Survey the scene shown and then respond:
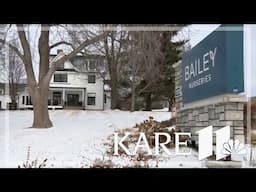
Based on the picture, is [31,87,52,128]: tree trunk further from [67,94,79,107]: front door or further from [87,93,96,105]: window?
[87,93,96,105]: window

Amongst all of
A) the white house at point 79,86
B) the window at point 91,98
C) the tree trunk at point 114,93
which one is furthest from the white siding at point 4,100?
the tree trunk at point 114,93

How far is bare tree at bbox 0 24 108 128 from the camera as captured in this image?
4852 mm

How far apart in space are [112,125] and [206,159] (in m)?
1.18

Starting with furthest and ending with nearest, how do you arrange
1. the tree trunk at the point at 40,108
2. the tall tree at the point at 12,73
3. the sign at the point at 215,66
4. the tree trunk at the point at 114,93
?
the tree trunk at the point at 114,93 → the tree trunk at the point at 40,108 → the tall tree at the point at 12,73 → the sign at the point at 215,66

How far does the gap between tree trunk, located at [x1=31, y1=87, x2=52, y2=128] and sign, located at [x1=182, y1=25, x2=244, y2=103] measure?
5.53ft

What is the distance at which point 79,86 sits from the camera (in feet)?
16.2

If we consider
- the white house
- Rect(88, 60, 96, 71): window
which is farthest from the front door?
Rect(88, 60, 96, 71): window

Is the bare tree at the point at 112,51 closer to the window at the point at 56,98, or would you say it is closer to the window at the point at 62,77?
the window at the point at 62,77

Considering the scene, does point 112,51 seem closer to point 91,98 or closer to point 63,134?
point 91,98

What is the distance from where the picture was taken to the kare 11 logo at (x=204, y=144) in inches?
183

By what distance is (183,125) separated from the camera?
4.80 metres
